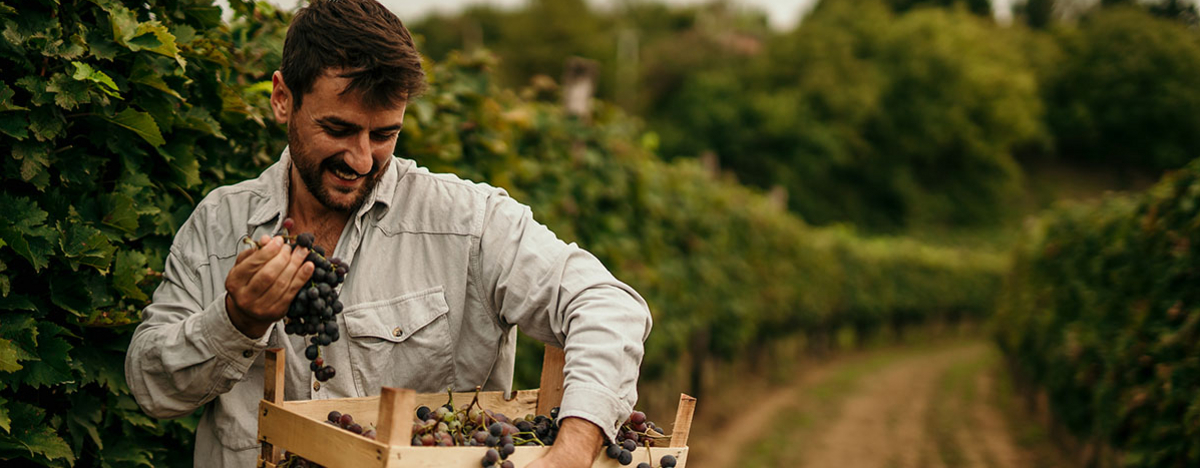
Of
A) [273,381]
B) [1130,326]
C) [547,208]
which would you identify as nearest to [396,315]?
[273,381]

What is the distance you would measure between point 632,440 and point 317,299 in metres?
0.79

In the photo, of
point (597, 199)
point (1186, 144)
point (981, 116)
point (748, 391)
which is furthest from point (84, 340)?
point (981, 116)

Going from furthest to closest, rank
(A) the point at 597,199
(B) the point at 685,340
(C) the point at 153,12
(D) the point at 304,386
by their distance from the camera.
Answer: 1. (B) the point at 685,340
2. (A) the point at 597,199
3. (C) the point at 153,12
4. (D) the point at 304,386

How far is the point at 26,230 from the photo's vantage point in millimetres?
2430

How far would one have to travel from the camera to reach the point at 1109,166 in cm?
2309

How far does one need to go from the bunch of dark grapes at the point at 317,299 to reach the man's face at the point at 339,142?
27cm

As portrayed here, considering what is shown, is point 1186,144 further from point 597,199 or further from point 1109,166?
point 1109,166

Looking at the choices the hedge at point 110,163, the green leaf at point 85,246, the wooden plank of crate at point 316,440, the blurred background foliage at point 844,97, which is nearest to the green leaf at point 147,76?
the hedge at point 110,163

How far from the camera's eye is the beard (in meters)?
2.35

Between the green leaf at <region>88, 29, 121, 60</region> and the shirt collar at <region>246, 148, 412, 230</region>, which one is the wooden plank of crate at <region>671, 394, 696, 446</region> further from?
the green leaf at <region>88, 29, 121, 60</region>

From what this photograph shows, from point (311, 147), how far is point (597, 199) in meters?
5.34

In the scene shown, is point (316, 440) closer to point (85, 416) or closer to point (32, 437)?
point (32, 437)

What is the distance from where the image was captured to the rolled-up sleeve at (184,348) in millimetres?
2105

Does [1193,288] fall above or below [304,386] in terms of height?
above
